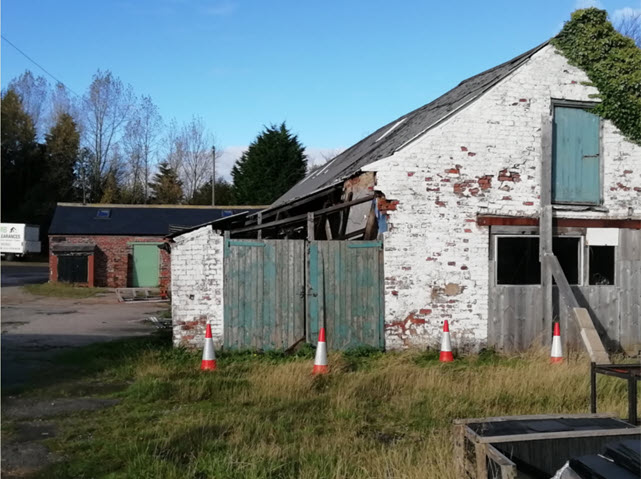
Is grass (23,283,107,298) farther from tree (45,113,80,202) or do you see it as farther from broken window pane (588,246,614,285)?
tree (45,113,80,202)

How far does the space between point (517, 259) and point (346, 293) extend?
3264mm

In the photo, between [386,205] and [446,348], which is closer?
[446,348]

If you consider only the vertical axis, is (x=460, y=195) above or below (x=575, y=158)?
below

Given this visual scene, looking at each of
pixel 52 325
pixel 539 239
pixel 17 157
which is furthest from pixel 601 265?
pixel 17 157

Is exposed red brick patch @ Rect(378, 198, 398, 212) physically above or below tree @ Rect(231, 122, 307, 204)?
below

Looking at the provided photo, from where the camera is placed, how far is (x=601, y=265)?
1146cm

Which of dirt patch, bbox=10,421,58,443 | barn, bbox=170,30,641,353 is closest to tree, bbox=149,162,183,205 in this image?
barn, bbox=170,30,641,353

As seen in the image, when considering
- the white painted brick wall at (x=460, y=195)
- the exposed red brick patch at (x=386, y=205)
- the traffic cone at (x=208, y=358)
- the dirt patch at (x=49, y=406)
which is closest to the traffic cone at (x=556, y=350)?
the white painted brick wall at (x=460, y=195)

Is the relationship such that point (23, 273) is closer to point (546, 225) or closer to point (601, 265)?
point (546, 225)

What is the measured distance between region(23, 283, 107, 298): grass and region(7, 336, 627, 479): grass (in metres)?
13.6

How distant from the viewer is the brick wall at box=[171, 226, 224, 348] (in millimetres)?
10367

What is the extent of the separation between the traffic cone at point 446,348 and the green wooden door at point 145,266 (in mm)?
20132

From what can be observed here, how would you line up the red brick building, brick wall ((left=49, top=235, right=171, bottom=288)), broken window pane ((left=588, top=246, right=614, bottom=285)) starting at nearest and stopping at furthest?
broken window pane ((left=588, top=246, right=614, bottom=285)) < the red brick building < brick wall ((left=49, top=235, right=171, bottom=288))

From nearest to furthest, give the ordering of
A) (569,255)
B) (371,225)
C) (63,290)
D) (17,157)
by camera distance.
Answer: (371,225) → (569,255) → (63,290) → (17,157)
